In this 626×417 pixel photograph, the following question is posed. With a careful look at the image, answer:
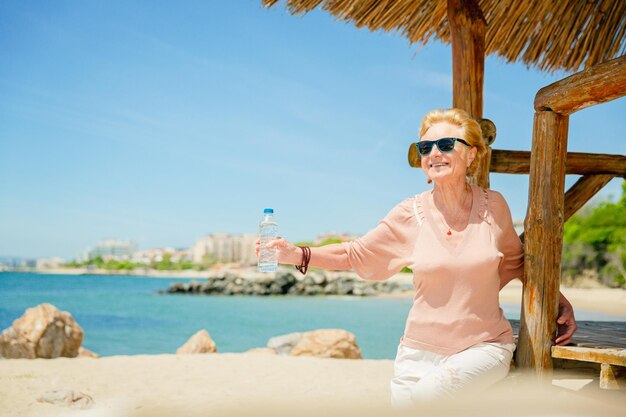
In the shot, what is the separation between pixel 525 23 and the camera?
575cm

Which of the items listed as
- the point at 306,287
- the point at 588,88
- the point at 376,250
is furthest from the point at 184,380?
the point at 306,287

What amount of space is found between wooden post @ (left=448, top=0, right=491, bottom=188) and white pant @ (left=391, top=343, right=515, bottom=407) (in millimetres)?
2348

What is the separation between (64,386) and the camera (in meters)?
8.24

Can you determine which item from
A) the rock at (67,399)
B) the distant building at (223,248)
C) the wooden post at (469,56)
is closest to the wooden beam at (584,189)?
the wooden post at (469,56)

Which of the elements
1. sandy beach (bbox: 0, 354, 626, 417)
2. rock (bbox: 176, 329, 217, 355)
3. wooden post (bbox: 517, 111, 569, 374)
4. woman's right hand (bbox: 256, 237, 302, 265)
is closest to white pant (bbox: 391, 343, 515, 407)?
wooden post (bbox: 517, 111, 569, 374)

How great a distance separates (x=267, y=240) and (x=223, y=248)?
500ft

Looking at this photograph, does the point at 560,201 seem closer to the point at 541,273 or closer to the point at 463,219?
the point at 541,273

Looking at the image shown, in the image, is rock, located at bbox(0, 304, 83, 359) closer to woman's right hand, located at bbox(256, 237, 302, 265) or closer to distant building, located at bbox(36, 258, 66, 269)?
woman's right hand, located at bbox(256, 237, 302, 265)

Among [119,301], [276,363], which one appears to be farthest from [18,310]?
[276,363]

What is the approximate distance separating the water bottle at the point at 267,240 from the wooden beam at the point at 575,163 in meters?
2.22

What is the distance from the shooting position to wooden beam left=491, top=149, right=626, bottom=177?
4742 millimetres

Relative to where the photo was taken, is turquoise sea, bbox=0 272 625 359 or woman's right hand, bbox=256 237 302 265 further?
turquoise sea, bbox=0 272 625 359

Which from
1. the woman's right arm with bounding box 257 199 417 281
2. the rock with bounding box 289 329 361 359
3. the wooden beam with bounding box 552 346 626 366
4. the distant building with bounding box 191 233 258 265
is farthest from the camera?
the distant building with bounding box 191 233 258 265

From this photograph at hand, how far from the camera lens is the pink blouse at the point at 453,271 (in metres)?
2.81
